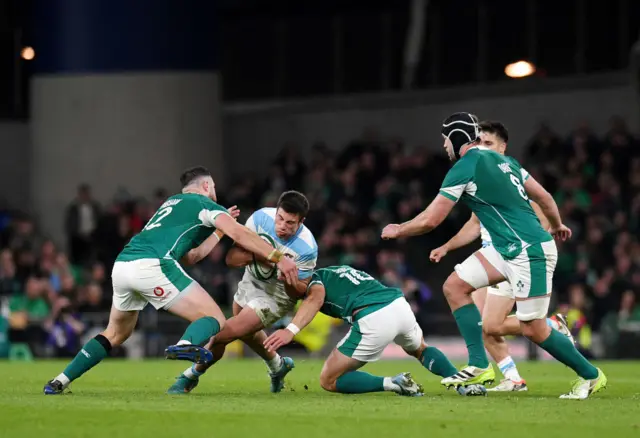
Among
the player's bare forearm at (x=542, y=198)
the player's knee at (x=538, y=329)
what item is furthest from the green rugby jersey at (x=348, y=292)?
the player's bare forearm at (x=542, y=198)

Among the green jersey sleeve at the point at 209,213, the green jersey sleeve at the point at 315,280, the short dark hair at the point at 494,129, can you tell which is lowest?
the green jersey sleeve at the point at 315,280

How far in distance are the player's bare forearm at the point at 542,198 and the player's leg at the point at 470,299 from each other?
0.56m

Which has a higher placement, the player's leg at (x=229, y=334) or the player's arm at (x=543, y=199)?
the player's arm at (x=543, y=199)

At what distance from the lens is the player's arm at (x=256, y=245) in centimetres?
1074

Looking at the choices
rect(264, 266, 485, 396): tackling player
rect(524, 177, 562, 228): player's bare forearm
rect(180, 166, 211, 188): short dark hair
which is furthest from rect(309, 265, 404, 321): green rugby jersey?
rect(524, 177, 562, 228): player's bare forearm

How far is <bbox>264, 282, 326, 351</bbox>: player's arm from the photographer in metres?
10.6

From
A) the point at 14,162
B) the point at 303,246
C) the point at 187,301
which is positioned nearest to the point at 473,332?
the point at 303,246

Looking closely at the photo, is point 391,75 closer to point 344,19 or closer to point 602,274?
point 344,19

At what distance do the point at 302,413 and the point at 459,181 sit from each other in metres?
2.44

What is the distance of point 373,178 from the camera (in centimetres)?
2581

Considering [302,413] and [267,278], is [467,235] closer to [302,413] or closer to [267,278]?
[267,278]

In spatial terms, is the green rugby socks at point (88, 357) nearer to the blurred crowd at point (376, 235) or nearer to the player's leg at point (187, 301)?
the player's leg at point (187, 301)

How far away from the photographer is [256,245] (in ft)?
35.3

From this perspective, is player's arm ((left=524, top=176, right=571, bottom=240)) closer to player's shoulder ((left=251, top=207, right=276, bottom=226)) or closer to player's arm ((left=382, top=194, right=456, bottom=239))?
player's arm ((left=382, top=194, right=456, bottom=239))
